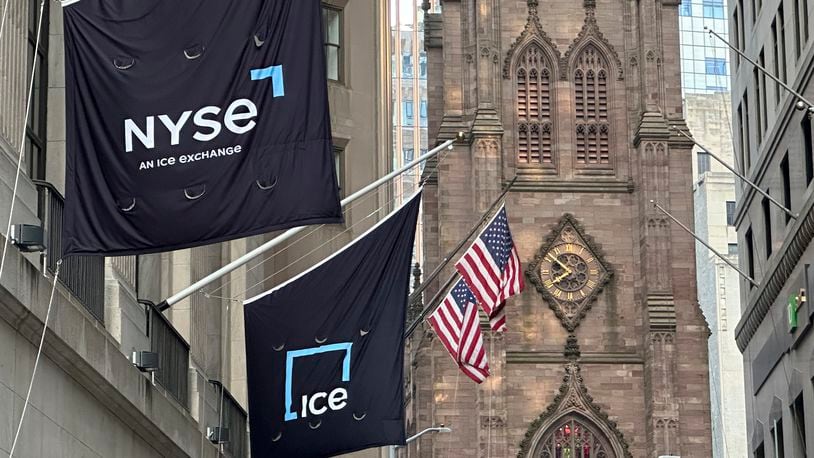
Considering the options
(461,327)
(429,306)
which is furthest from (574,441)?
(429,306)

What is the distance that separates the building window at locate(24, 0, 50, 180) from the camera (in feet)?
65.1

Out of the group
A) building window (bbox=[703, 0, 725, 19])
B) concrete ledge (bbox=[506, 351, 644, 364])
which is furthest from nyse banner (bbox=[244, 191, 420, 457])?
building window (bbox=[703, 0, 725, 19])

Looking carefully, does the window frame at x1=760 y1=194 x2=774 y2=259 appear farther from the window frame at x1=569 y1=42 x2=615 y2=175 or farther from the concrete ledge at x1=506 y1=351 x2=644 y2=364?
the window frame at x1=569 y1=42 x2=615 y2=175

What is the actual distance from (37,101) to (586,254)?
221 feet

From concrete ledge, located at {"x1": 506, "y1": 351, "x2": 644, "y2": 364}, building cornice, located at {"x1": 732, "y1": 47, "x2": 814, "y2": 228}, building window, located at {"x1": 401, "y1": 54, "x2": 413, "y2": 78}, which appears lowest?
concrete ledge, located at {"x1": 506, "y1": 351, "x2": 644, "y2": 364}

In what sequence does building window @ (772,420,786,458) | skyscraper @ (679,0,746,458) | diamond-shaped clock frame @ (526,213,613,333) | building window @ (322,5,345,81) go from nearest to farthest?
building window @ (322,5,345,81) < building window @ (772,420,786,458) < diamond-shaped clock frame @ (526,213,613,333) < skyscraper @ (679,0,746,458)

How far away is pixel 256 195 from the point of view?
1596cm

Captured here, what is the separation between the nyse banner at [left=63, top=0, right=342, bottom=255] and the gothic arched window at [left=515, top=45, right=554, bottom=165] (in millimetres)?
71517

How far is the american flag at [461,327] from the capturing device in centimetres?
3912

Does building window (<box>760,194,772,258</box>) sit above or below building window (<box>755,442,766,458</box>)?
above

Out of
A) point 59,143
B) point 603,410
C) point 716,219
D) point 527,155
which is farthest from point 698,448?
point 59,143

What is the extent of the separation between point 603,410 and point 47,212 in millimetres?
67854

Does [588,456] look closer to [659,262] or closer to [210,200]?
[659,262]

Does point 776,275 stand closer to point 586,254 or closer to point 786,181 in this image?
point 786,181
